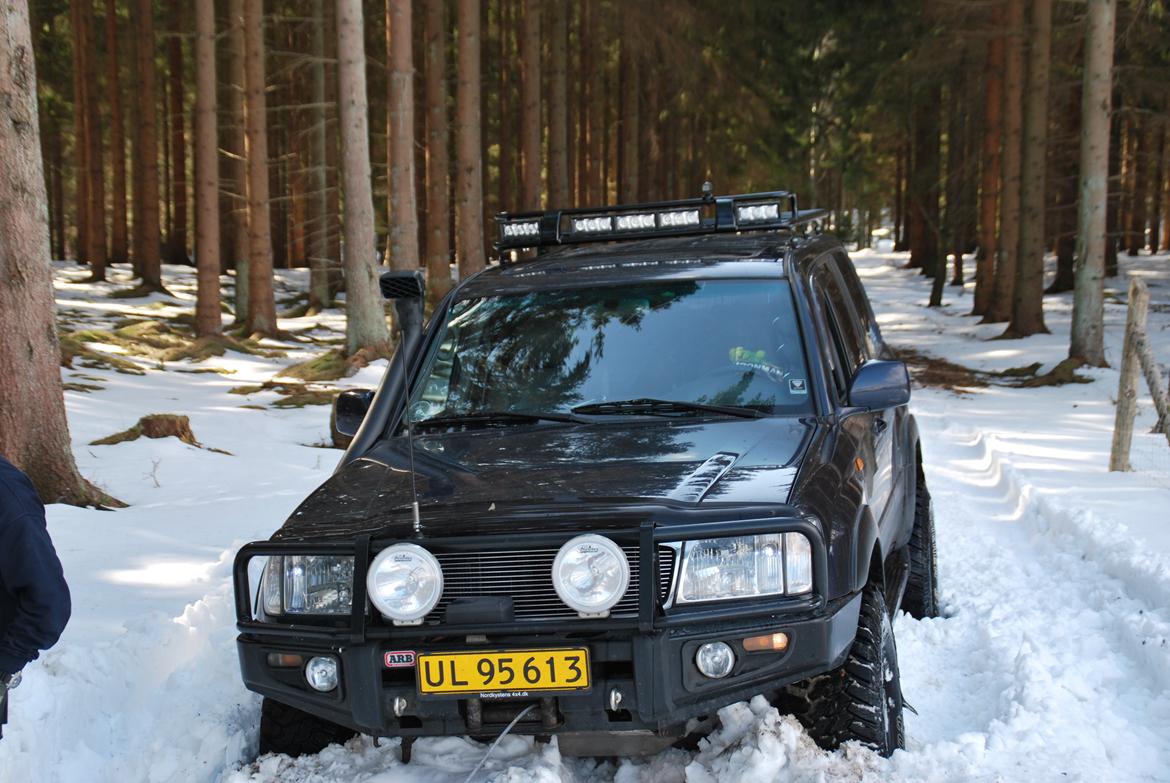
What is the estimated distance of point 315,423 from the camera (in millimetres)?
13570

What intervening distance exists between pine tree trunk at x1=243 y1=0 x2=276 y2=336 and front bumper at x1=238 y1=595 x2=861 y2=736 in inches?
773

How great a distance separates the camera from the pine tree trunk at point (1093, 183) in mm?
17484

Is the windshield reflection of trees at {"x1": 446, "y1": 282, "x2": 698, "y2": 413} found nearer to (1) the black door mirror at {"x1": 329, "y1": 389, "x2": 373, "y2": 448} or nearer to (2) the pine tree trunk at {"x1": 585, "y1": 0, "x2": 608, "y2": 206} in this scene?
(1) the black door mirror at {"x1": 329, "y1": 389, "x2": 373, "y2": 448}

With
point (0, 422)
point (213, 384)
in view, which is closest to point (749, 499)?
point (0, 422)

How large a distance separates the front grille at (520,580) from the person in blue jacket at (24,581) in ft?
Result: 3.40

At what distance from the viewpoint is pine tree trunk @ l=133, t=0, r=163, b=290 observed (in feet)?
91.6

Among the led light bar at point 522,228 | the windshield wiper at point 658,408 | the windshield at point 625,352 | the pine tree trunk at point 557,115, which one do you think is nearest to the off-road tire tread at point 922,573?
the windshield at point 625,352

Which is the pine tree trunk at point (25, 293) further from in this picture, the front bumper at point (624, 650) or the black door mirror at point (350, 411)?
the front bumper at point (624, 650)

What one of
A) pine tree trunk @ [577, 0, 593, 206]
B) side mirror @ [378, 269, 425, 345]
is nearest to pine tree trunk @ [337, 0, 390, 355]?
side mirror @ [378, 269, 425, 345]

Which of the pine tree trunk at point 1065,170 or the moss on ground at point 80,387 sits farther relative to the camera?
the pine tree trunk at point 1065,170

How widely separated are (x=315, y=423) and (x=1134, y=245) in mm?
45401

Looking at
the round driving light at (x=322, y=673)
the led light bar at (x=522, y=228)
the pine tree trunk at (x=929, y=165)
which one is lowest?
the round driving light at (x=322, y=673)

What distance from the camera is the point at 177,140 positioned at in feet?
124

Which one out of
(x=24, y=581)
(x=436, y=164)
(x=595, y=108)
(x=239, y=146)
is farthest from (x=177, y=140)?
(x=24, y=581)
